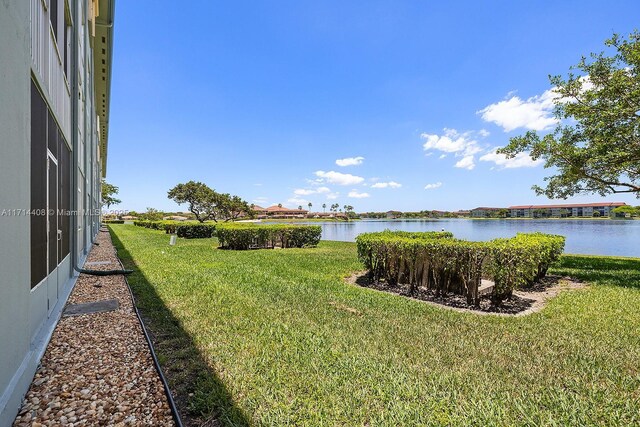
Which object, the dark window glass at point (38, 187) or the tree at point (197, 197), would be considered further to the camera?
the tree at point (197, 197)

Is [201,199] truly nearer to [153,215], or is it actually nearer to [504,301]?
[153,215]

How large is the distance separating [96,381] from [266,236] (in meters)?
13.3

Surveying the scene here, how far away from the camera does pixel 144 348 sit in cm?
349

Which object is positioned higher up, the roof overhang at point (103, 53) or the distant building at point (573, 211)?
the roof overhang at point (103, 53)

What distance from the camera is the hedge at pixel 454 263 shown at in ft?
17.9

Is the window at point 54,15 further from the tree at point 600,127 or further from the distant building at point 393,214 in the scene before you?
the distant building at point 393,214

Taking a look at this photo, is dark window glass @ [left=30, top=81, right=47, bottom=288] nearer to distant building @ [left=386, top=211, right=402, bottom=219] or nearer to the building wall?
the building wall

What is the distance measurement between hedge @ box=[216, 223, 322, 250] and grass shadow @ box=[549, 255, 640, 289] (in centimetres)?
1064

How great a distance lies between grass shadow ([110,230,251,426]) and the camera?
7.72 ft

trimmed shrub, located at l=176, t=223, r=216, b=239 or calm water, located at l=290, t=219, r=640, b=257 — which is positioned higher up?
trimmed shrub, located at l=176, t=223, r=216, b=239

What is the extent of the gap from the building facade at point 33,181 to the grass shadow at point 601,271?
10609mm

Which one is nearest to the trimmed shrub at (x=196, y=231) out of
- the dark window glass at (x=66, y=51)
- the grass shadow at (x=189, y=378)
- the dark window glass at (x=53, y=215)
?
the dark window glass at (x=66, y=51)

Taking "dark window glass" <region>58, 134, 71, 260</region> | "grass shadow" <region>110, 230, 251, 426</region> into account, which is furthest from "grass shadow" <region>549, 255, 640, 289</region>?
"dark window glass" <region>58, 134, 71, 260</region>

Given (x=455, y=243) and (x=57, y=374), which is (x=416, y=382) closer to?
(x=57, y=374)
